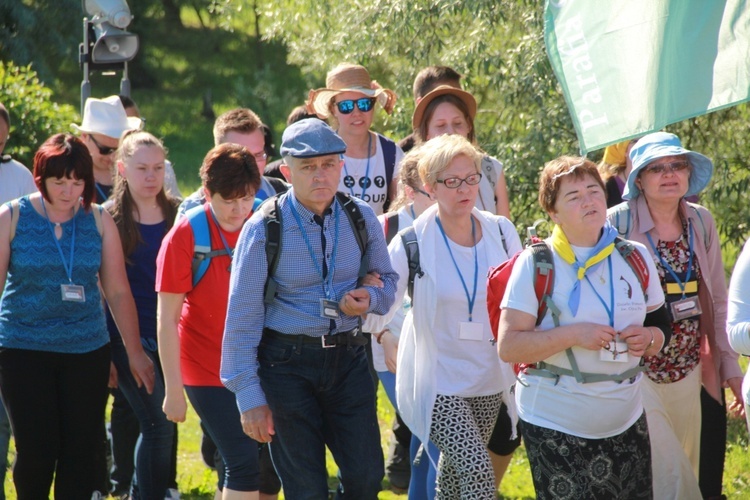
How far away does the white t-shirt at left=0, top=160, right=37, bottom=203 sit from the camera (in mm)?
6922

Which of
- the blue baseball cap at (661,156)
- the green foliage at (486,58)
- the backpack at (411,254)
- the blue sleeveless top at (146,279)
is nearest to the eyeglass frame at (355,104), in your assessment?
the blue sleeveless top at (146,279)

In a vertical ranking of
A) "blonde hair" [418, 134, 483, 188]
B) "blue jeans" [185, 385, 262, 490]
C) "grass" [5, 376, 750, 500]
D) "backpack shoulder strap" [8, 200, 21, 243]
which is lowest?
"grass" [5, 376, 750, 500]

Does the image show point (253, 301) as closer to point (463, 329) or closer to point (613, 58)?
point (463, 329)

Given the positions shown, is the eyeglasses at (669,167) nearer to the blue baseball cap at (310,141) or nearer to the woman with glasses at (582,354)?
the woman with glasses at (582,354)

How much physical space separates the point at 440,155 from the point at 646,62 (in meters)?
1.02

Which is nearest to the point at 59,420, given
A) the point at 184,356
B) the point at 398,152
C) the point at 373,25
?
the point at 184,356

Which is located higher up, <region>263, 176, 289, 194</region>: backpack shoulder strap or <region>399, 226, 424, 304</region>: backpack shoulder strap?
<region>263, 176, 289, 194</region>: backpack shoulder strap

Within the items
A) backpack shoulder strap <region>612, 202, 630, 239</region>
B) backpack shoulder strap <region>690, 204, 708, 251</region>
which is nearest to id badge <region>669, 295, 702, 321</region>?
backpack shoulder strap <region>690, 204, 708, 251</region>

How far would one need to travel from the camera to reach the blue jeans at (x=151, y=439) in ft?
20.4

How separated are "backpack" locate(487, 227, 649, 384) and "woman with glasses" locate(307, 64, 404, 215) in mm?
2165

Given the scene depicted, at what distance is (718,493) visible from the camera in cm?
605

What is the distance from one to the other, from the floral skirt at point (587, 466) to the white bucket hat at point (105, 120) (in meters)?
4.13

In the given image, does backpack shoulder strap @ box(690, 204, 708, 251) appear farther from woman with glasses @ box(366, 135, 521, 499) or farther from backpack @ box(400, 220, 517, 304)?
backpack @ box(400, 220, 517, 304)

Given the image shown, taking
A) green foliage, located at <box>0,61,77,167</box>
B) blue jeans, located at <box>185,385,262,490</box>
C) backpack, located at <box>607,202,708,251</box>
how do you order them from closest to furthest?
blue jeans, located at <box>185,385,262,490</box>
backpack, located at <box>607,202,708,251</box>
green foliage, located at <box>0,61,77,167</box>
